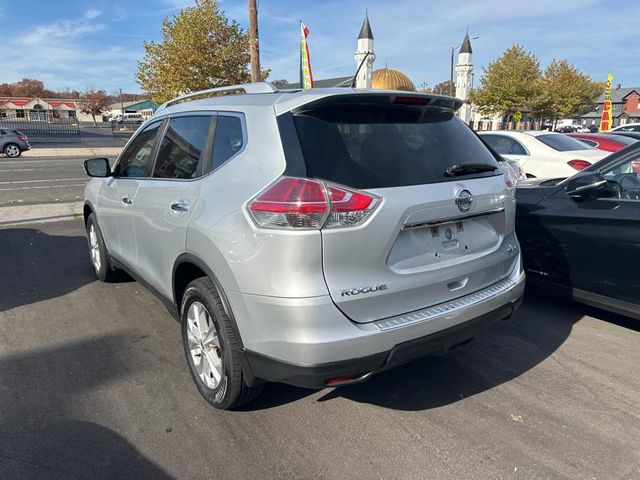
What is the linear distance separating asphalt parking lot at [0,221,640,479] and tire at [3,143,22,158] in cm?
2615

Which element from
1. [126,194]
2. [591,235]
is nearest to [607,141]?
[591,235]

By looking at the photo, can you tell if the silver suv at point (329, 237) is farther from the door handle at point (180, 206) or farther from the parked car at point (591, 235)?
the parked car at point (591, 235)

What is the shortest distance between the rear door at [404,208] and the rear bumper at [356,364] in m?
0.18

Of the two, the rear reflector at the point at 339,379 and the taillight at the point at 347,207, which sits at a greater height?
the taillight at the point at 347,207

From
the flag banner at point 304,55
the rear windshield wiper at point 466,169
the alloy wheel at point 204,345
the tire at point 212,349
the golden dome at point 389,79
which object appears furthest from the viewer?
the golden dome at point 389,79

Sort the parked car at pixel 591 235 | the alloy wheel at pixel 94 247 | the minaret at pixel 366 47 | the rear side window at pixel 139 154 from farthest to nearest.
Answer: the minaret at pixel 366 47 → the alloy wheel at pixel 94 247 → the rear side window at pixel 139 154 → the parked car at pixel 591 235

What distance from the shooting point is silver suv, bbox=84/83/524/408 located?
227cm

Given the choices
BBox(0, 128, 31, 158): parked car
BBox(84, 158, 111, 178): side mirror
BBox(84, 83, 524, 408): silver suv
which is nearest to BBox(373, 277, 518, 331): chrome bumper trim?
BBox(84, 83, 524, 408): silver suv

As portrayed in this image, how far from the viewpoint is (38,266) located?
234 inches

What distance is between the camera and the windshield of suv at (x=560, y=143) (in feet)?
29.8

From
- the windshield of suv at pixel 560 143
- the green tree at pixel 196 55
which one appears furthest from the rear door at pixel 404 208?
the green tree at pixel 196 55

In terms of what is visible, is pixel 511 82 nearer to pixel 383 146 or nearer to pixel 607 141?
pixel 607 141

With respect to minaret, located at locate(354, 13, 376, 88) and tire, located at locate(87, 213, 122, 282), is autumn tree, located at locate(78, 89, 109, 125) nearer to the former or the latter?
minaret, located at locate(354, 13, 376, 88)

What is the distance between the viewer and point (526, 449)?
2.59 meters
